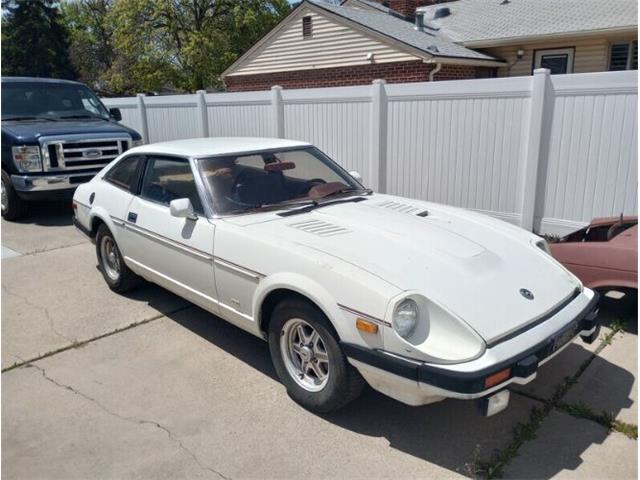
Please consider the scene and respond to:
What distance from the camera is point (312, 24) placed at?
57.6ft

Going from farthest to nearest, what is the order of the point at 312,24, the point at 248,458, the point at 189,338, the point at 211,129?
the point at 312,24 < the point at 211,129 < the point at 189,338 < the point at 248,458

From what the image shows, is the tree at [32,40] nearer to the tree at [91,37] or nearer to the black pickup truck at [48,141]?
the tree at [91,37]

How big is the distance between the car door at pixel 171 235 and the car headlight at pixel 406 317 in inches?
62.1

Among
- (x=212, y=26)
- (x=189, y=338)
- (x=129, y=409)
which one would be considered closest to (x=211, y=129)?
(x=189, y=338)

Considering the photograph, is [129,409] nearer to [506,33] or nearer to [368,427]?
[368,427]

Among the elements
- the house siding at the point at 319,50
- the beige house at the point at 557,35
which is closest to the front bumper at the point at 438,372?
the house siding at the point at 319,50

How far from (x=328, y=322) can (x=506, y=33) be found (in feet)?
50.6

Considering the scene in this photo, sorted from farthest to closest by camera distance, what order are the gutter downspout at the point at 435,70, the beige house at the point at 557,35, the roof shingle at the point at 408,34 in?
1. the roof shingle at the point at 408,34
2. the gutter downspout at the point at 435,70
3. the beige house at the point at 557,35

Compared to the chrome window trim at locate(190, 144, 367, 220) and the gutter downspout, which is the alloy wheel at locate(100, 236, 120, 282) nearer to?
the chrome window trim at locate(190, 144, 367, 220)

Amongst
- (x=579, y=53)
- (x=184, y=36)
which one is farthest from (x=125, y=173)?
(x=184, y=36)

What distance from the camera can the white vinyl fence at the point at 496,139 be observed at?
20.6 ft

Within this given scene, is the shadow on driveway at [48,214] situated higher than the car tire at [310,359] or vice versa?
the car tire at [310,359]

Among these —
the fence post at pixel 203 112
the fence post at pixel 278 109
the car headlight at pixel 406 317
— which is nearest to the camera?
the car headlight at pixel 406 317

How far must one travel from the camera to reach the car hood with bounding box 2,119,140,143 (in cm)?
826
